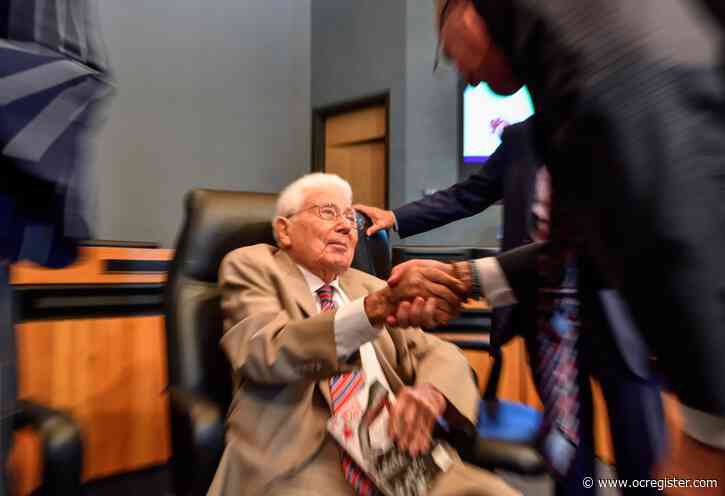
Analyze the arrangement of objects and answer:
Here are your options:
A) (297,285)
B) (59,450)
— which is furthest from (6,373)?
(297,285)

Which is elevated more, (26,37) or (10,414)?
(26,37)

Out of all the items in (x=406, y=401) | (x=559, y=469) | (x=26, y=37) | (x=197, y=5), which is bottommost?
(x=559, y=469)

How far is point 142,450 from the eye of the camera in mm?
2072

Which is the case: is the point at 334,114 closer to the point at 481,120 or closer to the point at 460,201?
the point at 481,120

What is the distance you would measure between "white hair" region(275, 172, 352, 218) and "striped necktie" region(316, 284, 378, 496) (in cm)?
24

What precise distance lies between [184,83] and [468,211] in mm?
2522

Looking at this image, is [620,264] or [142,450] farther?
[142,450]

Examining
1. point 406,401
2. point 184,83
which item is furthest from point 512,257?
point 184,83

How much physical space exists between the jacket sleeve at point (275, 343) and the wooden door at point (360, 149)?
2.90 meters

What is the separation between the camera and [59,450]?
80cm

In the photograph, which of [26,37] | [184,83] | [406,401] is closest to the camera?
[26,37]

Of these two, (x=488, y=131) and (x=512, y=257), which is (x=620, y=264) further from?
(x=488, y=131)

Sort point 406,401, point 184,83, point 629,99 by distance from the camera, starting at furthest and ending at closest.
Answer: point 184,83 → point 406,401 → point 629,99

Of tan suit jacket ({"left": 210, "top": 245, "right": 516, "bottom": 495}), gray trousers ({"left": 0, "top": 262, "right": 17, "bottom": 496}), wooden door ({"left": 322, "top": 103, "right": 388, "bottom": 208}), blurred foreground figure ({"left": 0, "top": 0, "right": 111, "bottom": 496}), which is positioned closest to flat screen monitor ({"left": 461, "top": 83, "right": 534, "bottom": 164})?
wooden door ({"left": 322, "top": 103, "right": 388, "bottom": 208})
